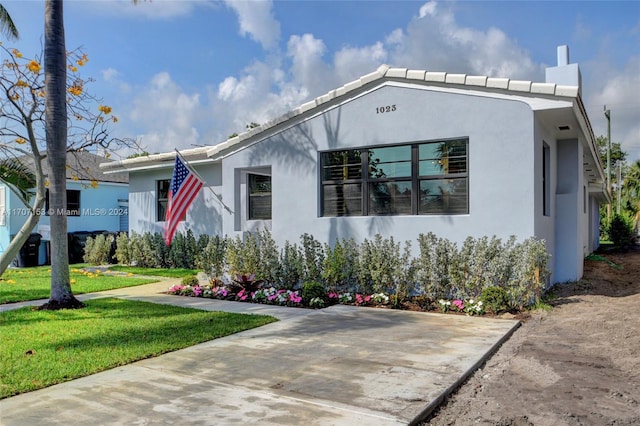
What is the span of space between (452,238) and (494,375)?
14.3 ft

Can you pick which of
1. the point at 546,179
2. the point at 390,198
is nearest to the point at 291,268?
the point at 390,198

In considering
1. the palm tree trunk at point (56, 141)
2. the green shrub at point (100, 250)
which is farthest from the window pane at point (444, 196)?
the green shrub at point (100, 250)

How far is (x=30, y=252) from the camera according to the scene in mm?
18203

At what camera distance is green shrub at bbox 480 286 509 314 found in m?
7.85

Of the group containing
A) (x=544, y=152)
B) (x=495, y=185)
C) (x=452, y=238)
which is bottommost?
(x=452, y=238)

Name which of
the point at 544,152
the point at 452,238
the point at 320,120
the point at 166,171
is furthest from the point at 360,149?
the point at 166,171

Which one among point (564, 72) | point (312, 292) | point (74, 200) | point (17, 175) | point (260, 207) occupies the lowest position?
point (312, 292)

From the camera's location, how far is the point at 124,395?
413 cm

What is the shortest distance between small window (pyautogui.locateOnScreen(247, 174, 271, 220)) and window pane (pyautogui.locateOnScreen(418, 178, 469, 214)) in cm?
403

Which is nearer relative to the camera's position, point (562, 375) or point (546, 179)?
point (562, 375)

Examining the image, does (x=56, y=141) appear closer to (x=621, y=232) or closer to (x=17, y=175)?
(x=17, y=175)

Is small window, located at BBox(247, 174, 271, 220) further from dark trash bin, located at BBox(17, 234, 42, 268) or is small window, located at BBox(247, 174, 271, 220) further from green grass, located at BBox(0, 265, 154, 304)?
dark trash bin, located at BBox(17, 234, 42, 268)

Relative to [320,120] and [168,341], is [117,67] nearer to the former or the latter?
[320,120]

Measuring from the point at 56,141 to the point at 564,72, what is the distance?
10749 millimetres
